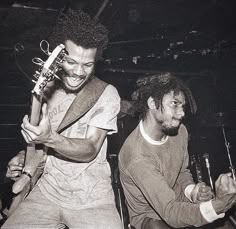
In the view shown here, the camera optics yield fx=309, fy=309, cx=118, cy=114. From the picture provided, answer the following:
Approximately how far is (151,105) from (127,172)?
784 millimetres

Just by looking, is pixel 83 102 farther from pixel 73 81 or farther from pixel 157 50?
pixel 157 50

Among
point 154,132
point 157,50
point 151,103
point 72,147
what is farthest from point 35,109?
point 157,50

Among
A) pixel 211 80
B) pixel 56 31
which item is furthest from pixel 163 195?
pixel 211 80

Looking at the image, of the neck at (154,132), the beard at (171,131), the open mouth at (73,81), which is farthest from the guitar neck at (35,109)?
the beard at (171,131)

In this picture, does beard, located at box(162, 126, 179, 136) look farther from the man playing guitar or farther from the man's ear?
the man playing guitar

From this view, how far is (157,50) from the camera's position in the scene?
5902mm

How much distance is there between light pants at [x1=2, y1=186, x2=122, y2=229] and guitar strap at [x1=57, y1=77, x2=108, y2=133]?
1.99 feet

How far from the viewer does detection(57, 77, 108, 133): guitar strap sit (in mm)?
2348

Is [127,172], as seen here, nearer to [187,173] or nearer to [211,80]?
[187,173]

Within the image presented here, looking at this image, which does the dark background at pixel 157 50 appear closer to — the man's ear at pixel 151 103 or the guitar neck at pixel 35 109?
the man's ear at pixel 151 103

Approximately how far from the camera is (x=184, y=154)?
125 inches

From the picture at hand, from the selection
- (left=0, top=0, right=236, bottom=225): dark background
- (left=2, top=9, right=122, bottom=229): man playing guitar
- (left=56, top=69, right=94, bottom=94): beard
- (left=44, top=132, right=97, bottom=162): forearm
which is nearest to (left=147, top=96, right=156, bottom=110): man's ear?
(left=2, top=9, right=122, bottom=229): man playing guitar

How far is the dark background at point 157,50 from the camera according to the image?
4629mm

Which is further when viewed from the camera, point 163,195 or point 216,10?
point 216,10
